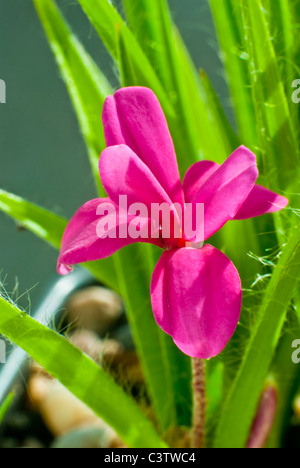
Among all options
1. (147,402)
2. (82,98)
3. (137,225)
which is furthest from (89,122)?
(147,402)

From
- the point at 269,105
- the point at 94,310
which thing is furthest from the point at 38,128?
the point at 269,105

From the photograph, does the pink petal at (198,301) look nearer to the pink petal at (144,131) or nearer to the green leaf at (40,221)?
the pink petal at (144,131)

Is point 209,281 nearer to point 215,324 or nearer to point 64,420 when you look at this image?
point 215,324

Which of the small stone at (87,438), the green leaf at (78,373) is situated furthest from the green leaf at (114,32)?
the small stone at (87,438)

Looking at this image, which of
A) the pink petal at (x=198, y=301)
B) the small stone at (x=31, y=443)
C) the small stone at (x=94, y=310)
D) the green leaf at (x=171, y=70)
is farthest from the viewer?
the small stone at (x=94, y=310)

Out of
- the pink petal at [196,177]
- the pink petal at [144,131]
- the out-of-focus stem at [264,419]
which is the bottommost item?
the out-of-focus stem at [264,419]

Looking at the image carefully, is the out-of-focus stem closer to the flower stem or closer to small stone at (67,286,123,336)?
the flower stem

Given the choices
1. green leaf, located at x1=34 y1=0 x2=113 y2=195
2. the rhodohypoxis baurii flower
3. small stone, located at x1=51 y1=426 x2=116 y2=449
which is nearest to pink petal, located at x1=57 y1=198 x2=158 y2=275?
the rhodohypoxis baurii flower
